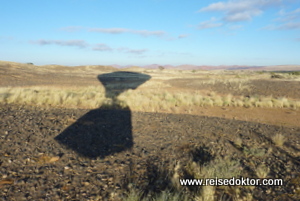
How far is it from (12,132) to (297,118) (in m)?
12.7

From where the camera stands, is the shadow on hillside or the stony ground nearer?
the stony ground

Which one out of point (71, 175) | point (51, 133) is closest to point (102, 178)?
point (71, 175)

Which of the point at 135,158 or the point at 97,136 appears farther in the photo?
the point at 97,136

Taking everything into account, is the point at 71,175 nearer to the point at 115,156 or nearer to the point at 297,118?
the point at 115,156

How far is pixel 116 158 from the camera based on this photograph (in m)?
4.64

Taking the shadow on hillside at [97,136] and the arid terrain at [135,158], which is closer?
the arid terrain at [135,158]

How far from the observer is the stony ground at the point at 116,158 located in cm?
341

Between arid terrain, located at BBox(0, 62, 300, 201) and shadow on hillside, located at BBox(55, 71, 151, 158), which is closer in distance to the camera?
arid terrain, located at BBox(0, 62, 300, 201)

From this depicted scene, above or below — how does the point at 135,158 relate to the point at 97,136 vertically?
below

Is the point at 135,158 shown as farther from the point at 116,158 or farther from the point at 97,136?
the point at 97,136

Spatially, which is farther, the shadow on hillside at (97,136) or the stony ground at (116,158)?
the shadow on hillside at (97,136)

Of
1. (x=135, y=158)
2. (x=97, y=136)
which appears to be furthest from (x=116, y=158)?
(x=97, y=136)

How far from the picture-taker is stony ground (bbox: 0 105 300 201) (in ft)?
11.2

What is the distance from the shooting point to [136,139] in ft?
19.7
